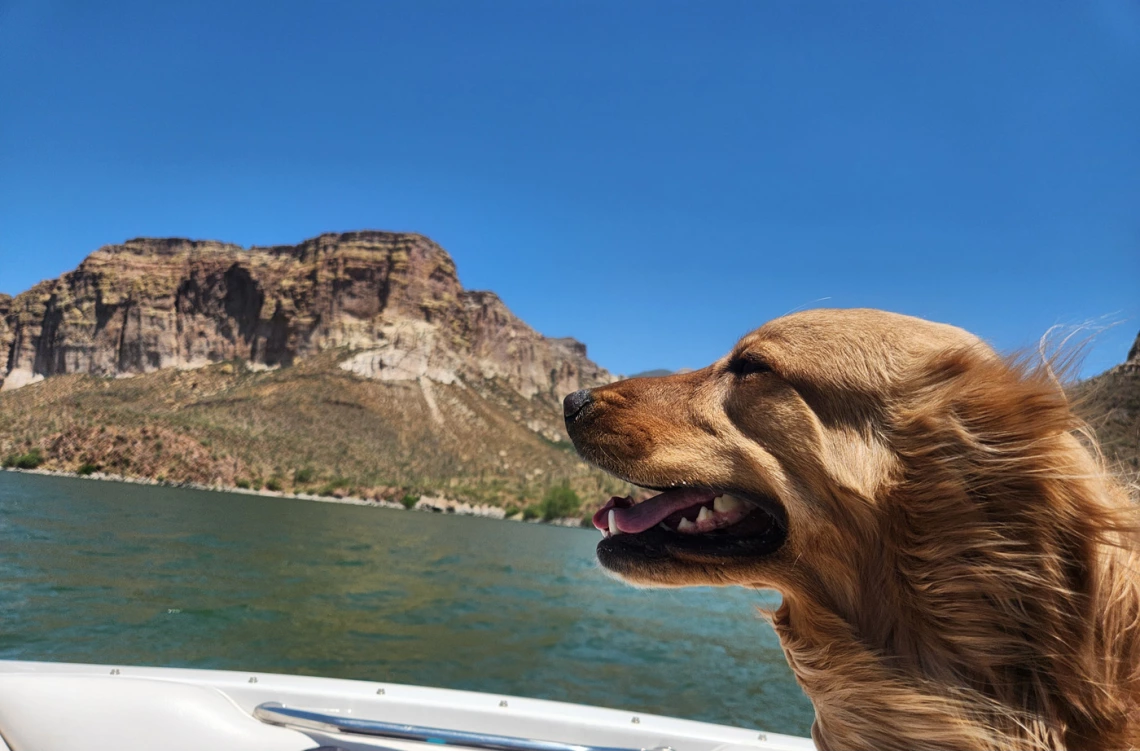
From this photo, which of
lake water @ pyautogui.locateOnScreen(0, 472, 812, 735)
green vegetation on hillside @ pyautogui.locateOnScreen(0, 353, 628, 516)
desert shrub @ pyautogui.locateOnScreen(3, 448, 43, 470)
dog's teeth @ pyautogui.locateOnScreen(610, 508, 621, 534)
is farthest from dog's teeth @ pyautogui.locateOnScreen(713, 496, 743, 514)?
desert shrub @ pyautogui.locateOnScreen(3, 448, 43, 470)

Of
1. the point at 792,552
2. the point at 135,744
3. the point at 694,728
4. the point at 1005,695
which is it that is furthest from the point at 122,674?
the point at 1005,695

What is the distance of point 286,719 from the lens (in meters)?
2.92

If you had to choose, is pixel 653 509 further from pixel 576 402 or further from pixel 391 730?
pixel 391 730

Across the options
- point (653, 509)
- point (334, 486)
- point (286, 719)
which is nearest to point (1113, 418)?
point (653, 509)

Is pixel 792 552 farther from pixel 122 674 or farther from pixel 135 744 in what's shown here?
pixel 122 674

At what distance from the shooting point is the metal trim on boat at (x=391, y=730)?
9.56 ft

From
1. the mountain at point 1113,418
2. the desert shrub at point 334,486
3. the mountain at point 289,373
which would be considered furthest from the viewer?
the mountain at point 289,373

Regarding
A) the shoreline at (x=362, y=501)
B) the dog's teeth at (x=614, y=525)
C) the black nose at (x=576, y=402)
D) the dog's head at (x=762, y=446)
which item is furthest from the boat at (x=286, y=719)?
the shoreline at (x=362, y=501)

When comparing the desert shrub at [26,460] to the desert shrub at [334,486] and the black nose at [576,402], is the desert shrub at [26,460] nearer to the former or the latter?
the desert shrub at [334,486]

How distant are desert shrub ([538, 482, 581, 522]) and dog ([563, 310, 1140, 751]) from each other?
78280 millimetres

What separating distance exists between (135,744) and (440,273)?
424 ft

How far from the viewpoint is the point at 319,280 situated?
118m

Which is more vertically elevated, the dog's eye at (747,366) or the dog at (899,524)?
the dog's eye at (747,366)

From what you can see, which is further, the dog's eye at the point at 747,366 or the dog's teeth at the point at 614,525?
the dog's teeth at the point at 614,525
